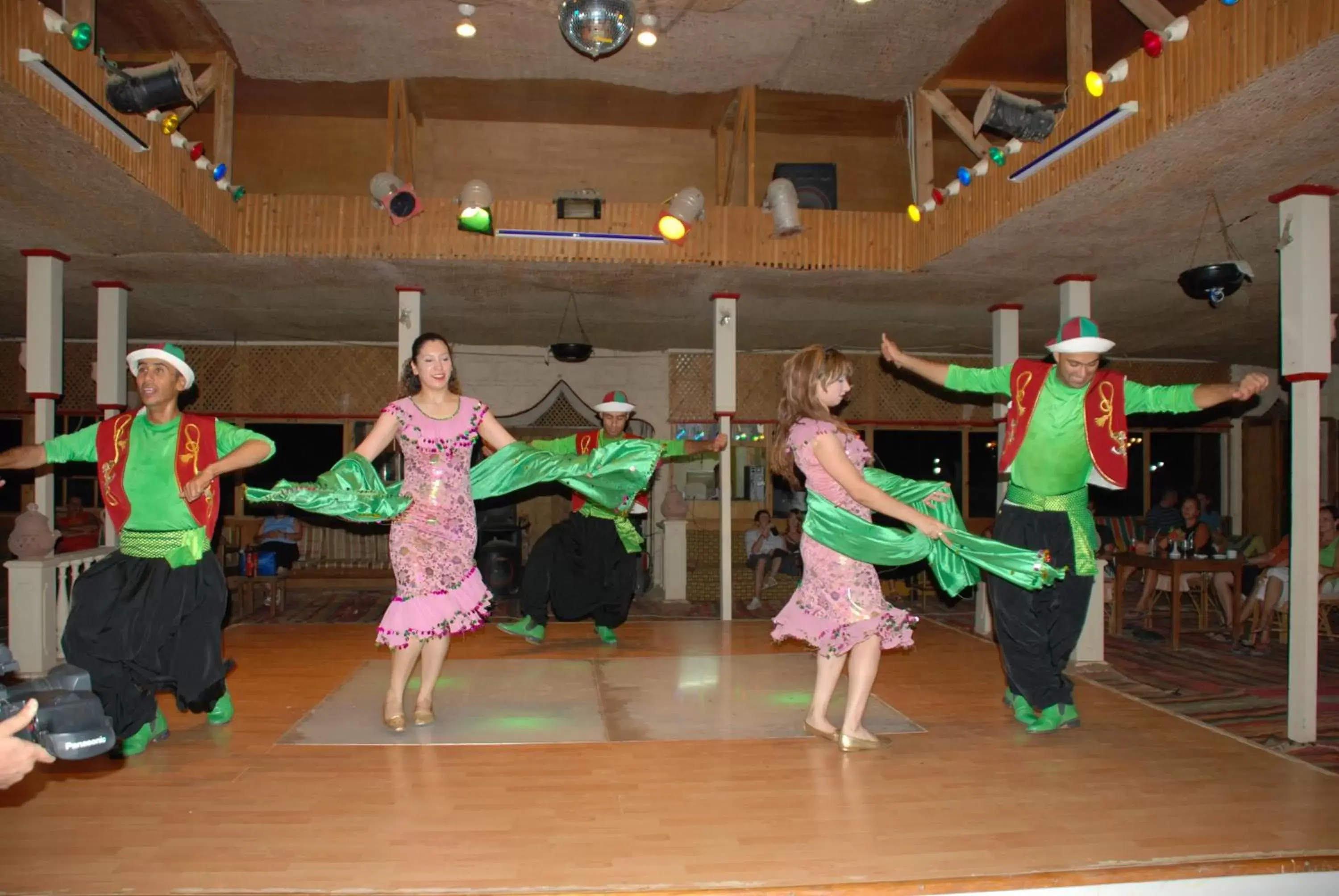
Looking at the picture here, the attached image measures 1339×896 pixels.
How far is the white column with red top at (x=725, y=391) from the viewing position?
7.70m

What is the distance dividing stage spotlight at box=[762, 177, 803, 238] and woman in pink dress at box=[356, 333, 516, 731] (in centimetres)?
347

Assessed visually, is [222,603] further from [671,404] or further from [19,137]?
[671,404]

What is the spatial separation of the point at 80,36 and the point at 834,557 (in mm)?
4199

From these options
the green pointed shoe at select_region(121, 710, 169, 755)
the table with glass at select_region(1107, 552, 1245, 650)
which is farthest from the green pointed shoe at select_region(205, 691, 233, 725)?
the table with glass at select_region(1107, 552, 1245, 650)

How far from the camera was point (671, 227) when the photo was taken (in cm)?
666

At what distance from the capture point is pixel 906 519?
11.5 ft

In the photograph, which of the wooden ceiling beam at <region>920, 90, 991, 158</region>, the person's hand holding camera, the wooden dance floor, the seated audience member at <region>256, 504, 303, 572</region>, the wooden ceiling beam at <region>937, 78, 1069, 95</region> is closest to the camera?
the person's hand holding camera

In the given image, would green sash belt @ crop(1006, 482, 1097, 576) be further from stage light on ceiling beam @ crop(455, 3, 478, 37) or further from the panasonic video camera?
stage light on ceiling beam @ crop(455, 3, 478, 37)

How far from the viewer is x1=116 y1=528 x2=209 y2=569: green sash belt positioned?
12.6 feet

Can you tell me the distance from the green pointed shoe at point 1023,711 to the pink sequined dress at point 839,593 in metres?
0.93

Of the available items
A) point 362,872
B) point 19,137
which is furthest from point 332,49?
point 362,872

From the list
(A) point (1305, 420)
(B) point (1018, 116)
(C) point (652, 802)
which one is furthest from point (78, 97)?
(A) point (1305, 420)

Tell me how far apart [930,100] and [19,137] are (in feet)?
19.9

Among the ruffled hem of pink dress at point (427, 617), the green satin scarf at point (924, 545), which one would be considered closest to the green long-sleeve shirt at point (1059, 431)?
the green satin scarf at point (924, 545)
